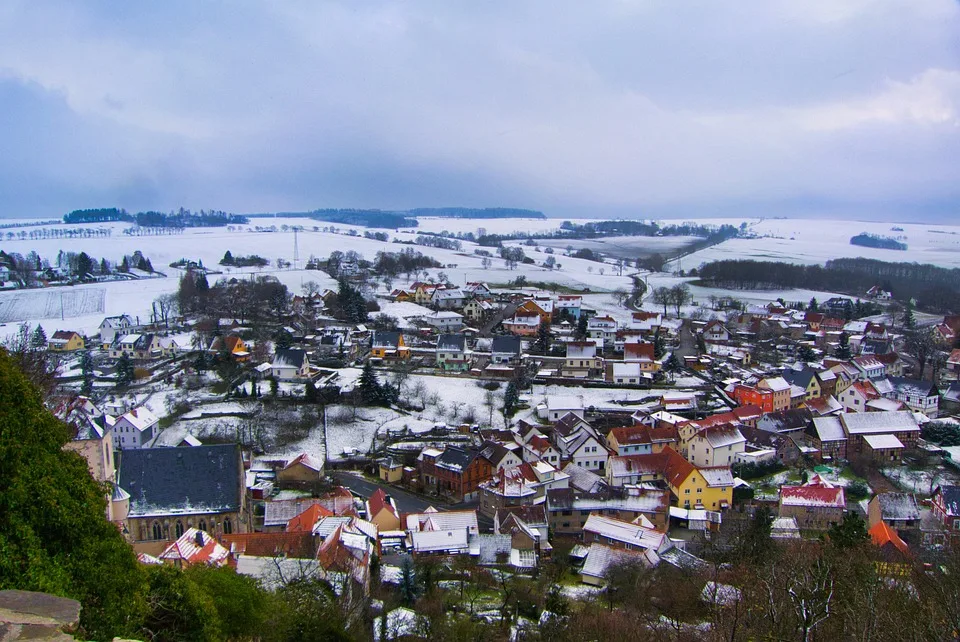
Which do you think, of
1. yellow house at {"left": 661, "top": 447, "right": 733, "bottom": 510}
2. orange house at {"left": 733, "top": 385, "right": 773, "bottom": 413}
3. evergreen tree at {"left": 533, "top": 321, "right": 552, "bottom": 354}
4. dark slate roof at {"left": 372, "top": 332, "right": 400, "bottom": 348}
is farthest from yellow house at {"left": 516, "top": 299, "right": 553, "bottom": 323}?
yellow house at {"left": 661, "top": 447, "right": 733, "bottom": 510}

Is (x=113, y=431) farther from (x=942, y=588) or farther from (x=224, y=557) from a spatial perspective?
(x=942, y=588)

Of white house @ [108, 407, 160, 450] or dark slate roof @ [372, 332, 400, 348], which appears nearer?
white house @ [108, 407, 160, 450]

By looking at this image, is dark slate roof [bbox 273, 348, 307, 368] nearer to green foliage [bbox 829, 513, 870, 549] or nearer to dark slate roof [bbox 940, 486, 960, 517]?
green foliage [bbox 829, 513, 870, 549]

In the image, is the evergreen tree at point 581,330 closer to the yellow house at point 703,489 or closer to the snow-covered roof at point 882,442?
the snow-covered roof at point 882,442

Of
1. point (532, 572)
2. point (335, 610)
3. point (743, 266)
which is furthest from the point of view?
point (743, 266)

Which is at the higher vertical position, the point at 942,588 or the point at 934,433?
the point at 942,588

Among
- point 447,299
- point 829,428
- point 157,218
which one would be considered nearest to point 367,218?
point 157,218

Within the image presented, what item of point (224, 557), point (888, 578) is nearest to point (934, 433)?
point (888, 578)

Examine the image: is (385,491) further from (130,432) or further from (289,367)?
(289,367)
